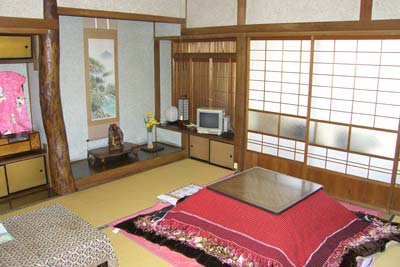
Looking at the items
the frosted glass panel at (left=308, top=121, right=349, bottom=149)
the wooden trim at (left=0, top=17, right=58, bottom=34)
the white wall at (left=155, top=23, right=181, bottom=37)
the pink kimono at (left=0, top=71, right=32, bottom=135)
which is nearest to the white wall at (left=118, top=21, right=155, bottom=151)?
the white wall at (left=155, top=23, right=181, bottom=37)

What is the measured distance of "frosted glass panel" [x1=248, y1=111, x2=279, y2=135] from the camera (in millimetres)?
5219

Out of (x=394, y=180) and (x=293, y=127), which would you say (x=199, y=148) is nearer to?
(x=293, y=127)

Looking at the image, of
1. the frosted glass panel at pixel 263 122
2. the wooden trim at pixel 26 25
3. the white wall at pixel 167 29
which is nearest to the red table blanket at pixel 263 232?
the frosted glass panel at pixel 263 122

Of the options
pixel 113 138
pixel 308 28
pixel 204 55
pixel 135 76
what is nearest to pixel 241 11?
pixel 204 55

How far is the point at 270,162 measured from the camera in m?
5.34

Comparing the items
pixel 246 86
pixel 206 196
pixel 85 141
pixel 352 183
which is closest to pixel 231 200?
pixel 206 196

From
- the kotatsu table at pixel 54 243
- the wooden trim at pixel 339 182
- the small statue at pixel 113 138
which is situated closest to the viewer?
the kotatsu table at pixel 54 243

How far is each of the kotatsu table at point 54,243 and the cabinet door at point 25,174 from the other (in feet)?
5.77

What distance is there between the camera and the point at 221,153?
577cm

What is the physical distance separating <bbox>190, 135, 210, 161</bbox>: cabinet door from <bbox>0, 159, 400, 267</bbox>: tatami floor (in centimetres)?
15

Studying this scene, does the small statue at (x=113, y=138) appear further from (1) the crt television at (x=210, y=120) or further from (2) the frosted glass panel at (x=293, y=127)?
(2) the frosted glass panel at (x=293, y=127)

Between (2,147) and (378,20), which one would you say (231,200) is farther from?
(2,147)

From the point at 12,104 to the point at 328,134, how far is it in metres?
4.14

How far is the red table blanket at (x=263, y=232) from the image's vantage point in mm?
3092
